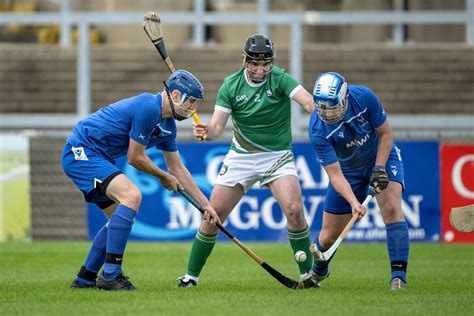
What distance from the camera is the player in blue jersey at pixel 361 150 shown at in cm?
897

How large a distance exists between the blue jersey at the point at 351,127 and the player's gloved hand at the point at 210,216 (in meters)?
0.95

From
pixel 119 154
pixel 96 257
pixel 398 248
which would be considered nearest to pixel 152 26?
pixel 119 154

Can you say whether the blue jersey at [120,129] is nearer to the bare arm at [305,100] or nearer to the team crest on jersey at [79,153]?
the team crest on jersey at [79,153]

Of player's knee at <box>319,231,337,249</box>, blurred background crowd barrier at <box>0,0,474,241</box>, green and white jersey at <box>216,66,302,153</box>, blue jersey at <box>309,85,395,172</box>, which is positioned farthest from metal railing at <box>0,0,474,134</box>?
blue jersey at <box>309,85,395,172</box>

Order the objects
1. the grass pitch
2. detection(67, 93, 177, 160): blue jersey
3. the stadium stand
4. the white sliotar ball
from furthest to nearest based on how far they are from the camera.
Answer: the stadium stand → the white sliotar ball → detection(67, 93, 177, 160): blue jersey → the grass pitch

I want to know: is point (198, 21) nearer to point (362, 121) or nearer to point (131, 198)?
point (362, 121)

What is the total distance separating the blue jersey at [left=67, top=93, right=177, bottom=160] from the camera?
9031 mm

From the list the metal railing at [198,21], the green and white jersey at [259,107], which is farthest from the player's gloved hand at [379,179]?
the metal railing at [198,21]

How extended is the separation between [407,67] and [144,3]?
190 inches

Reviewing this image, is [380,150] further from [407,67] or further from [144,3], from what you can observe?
[144,3]

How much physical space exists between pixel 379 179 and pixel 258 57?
1385 millimetres

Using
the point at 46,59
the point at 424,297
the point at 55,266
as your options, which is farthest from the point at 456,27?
the point at 424,297

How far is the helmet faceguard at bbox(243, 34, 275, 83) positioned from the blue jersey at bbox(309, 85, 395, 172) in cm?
62

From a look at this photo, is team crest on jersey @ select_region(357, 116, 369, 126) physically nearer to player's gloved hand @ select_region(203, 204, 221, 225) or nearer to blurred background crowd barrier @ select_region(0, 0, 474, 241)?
player's gloved hand @ select_region(203, 204, 221, 225)
